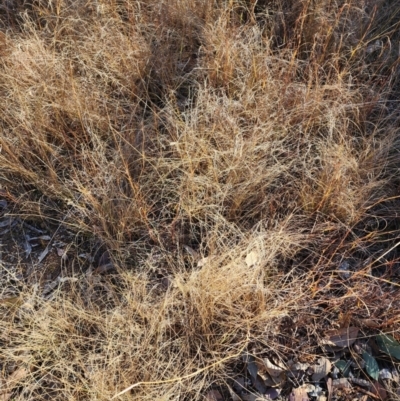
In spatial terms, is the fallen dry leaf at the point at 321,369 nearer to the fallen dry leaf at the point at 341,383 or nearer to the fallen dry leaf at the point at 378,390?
the fallen dry leaf at the point at 341,383

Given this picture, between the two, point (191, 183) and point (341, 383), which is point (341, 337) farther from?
point (191, 183)

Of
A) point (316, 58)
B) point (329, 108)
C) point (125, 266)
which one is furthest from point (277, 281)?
point (316, 58)

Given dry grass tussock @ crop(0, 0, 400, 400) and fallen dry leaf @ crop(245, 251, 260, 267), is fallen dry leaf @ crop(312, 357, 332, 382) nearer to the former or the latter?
dry grass tussock @ crop(0, 0, 400, 400)

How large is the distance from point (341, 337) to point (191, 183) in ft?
2.69

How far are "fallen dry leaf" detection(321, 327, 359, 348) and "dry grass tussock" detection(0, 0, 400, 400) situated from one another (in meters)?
0.03

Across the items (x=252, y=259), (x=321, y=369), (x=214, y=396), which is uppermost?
(x=252, y=259)

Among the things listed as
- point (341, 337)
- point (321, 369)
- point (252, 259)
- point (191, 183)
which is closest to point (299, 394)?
point (321, 369)

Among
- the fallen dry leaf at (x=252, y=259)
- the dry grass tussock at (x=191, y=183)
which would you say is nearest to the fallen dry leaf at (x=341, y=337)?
the dry grass tussock at (x=191, y=183)

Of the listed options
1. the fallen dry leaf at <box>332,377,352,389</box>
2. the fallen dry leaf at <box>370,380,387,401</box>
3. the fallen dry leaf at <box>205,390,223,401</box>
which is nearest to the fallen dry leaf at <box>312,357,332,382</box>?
the fallen dry leaf at <box>332,377,352,389</box>

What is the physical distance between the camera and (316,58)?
7.83ft

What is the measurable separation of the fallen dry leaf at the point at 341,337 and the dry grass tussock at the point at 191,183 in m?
0.03

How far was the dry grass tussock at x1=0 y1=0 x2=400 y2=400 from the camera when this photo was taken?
1.70 meters

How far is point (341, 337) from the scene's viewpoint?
1.75 metres

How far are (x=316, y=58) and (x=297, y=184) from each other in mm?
761
